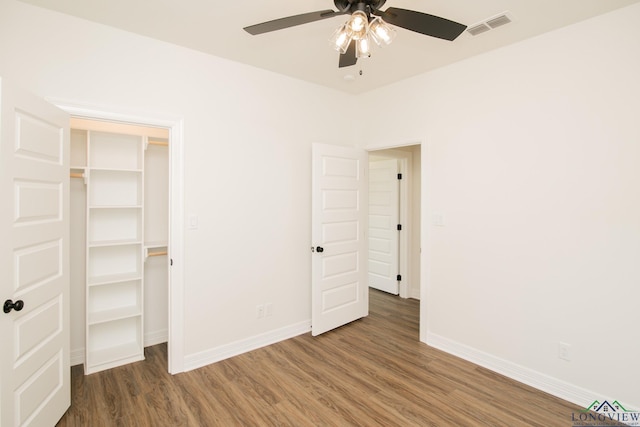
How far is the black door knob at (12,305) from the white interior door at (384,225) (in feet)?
14.3

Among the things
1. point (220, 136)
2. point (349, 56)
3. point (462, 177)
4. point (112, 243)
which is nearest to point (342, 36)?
point (349, 56)

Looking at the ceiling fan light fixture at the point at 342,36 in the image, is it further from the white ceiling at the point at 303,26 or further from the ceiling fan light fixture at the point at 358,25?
the white ceiling at the point at 303,26

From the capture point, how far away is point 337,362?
2998mm

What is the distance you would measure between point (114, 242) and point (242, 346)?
1.60m

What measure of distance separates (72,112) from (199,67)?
43.1 inches

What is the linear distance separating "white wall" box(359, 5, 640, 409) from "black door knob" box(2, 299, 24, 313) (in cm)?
325

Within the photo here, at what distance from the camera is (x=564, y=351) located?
248cm

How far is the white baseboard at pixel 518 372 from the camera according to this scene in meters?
2.40

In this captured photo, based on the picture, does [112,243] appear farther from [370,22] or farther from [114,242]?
[370,22]

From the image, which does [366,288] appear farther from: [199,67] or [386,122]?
[199,67]

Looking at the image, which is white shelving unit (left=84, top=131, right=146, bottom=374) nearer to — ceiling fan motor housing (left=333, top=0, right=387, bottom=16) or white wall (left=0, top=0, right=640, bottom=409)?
white wall (left=0, top=0, right=640, bottom=409)

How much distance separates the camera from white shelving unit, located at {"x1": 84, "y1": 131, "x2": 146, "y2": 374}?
116 inches

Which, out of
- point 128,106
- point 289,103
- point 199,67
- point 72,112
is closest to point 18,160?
point 72,112

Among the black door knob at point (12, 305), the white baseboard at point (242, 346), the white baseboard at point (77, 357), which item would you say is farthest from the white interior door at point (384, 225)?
the black door knob at point (12, 305)
